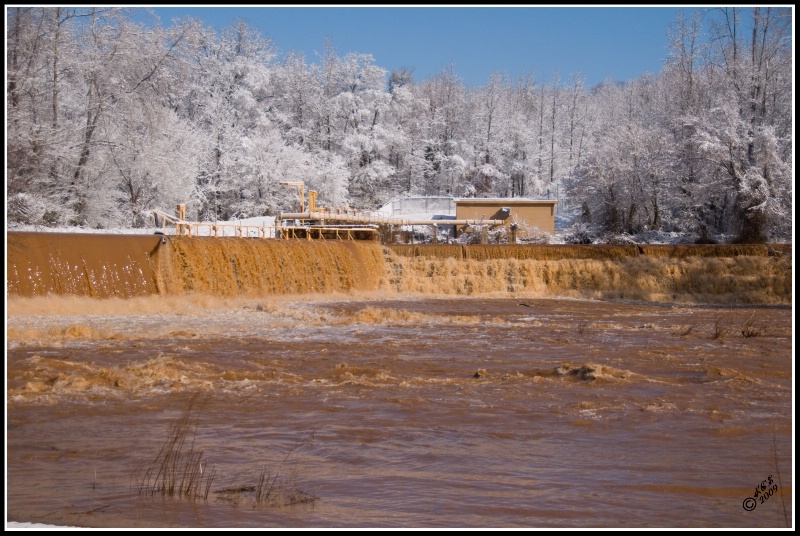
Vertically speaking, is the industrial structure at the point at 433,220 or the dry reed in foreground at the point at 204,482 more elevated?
the industrial structure at the point at 433,220

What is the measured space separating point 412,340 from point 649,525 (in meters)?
9.52

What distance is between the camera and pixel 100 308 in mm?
18359

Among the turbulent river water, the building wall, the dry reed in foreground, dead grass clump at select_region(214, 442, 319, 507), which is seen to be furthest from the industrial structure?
dead grass clump at select_region(214, 442, 319, 507)

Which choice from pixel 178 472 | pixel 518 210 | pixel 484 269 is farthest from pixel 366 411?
pixel 518 210

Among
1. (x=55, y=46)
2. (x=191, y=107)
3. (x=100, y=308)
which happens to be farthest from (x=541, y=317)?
(x=191, y=107)

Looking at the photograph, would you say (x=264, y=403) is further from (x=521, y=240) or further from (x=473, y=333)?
(x=521, y=240)

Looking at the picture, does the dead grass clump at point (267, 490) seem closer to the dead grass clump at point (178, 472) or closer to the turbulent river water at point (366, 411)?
the turbulent river water at point (366, 411)

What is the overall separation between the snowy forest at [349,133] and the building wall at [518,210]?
3.35 m

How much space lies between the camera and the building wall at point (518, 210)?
142ft

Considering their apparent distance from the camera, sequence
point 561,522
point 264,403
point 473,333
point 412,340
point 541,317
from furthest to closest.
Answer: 1. point 541,317
2. point 473,333
3. point 412,340
4. point 264,403
5. point 561,522

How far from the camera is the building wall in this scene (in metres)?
43.2

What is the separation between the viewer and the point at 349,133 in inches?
2060

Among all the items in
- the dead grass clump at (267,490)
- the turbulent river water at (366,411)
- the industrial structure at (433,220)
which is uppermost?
the industrial structure at (433,220)

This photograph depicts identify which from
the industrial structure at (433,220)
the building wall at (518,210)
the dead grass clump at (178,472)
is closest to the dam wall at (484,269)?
the industrial structure at (433,220)
